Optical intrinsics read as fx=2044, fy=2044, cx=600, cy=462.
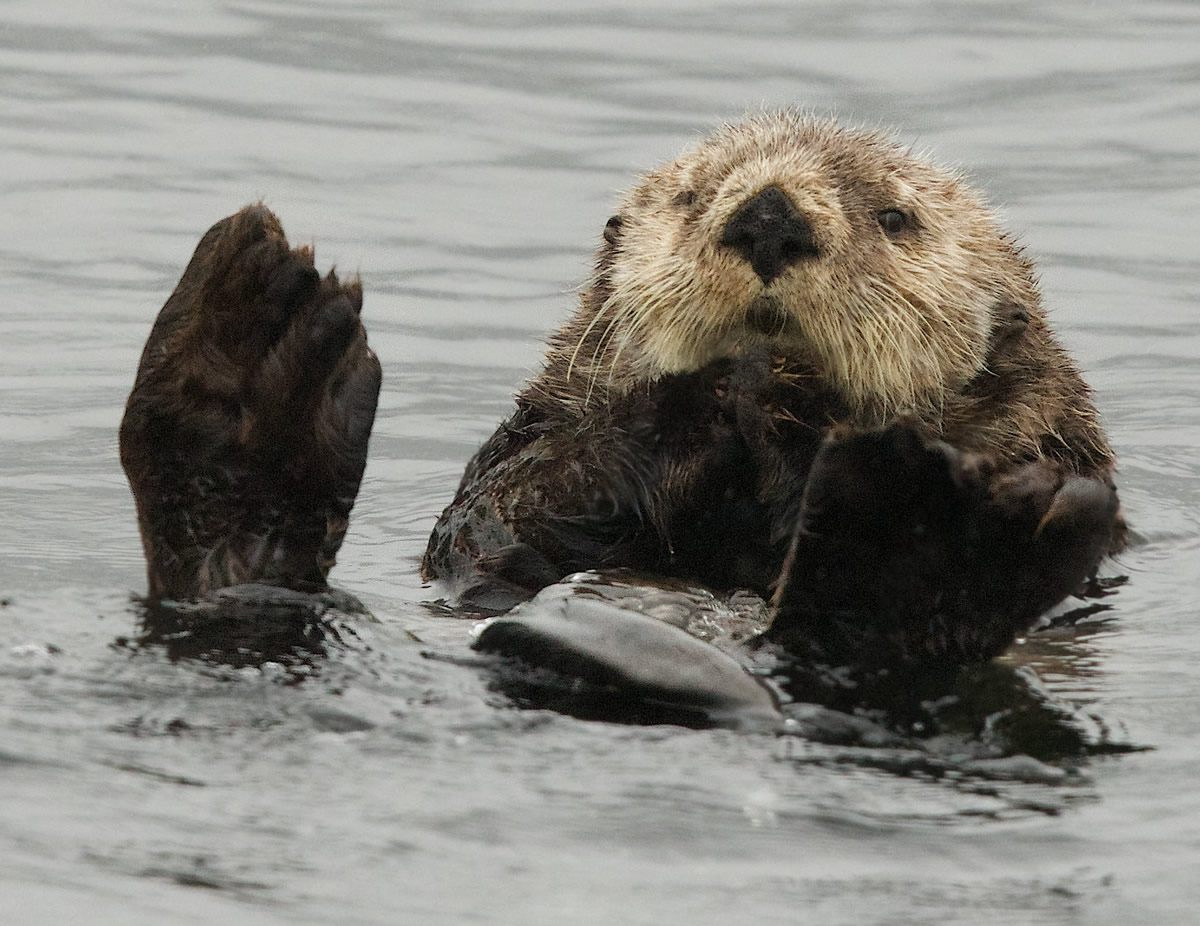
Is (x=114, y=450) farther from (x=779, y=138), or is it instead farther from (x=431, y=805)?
(x=431, y=805)

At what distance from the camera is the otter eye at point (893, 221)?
17.3ft

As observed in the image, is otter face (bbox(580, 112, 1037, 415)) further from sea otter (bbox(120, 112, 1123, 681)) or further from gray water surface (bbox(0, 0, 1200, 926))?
gray water surface (bbox(0, 0, 1200, 926))

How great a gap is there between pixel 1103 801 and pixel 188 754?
65.5 inches

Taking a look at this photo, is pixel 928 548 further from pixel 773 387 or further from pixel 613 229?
pixel 613 229

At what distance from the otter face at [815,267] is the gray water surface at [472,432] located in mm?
675

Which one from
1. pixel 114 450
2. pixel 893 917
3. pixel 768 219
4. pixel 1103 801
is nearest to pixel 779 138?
pixel 768 219

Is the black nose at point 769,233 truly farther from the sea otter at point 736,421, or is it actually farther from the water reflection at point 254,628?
the water reflection at point 254,628

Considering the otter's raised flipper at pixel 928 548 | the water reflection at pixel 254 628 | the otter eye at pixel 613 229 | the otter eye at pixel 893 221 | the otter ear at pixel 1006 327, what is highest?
the otter eye at pixel 893 221

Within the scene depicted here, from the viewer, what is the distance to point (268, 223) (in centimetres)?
472

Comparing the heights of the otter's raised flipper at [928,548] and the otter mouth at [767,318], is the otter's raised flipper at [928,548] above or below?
below

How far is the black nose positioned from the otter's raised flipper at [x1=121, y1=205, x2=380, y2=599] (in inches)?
35.8

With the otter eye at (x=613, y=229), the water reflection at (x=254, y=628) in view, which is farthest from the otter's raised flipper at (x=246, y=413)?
the otter eye at (x=613, y=229)

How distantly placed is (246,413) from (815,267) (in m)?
1.37

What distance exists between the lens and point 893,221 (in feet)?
17.4
